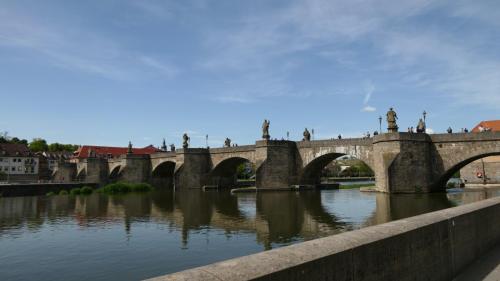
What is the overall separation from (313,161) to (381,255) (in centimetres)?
4275

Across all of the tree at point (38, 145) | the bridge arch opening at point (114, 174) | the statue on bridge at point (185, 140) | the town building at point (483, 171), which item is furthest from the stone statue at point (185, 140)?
the tree at point (38, 145)

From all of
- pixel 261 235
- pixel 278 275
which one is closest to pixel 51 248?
pixel 261 235

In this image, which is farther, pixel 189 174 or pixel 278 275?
pixel 189 174

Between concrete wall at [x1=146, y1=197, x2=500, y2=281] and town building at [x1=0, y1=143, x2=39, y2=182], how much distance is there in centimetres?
10205

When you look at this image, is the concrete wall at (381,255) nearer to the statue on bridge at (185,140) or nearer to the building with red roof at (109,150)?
the statue on bridge at (185,140)

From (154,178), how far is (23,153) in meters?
48.9

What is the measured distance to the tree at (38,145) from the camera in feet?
434

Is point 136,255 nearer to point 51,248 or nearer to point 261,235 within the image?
point 51,248

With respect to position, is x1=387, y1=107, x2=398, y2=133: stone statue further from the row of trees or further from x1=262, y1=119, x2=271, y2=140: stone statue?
the row of trees

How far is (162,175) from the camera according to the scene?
236 feet

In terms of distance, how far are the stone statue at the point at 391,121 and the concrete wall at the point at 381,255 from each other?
31425 mm

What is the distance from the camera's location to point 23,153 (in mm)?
99750

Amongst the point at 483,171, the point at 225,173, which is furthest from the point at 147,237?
the point at 483,171

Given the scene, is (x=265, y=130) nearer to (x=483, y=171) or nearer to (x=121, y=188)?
(x=121, y=188)
